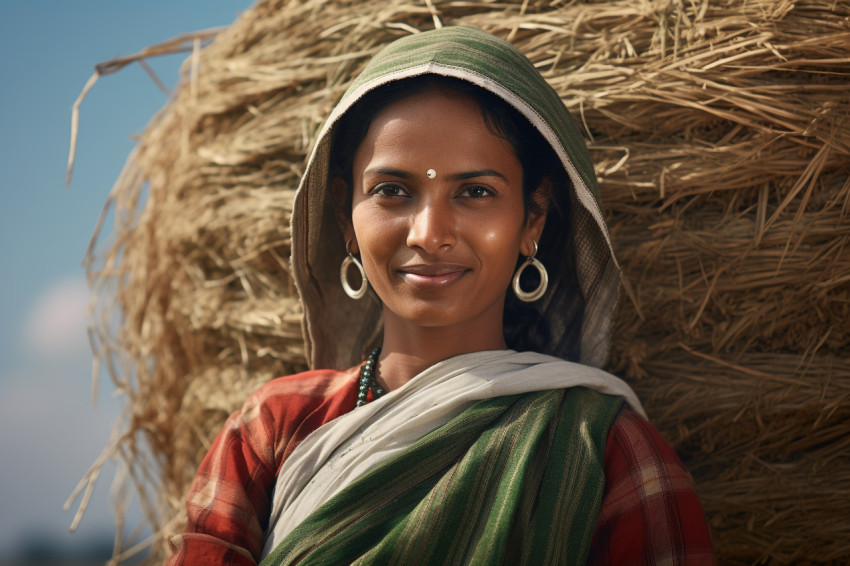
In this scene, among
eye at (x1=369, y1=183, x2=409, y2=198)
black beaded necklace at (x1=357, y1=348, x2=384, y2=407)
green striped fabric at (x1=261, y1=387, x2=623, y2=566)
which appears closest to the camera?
green striped fabric at (x1=261, y1=387, x2=623, y2=566)

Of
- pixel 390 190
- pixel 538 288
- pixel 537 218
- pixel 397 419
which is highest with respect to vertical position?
pixel 390 190

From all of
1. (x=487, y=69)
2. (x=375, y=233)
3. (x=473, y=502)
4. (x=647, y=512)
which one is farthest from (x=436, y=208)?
(x=647, y=512)

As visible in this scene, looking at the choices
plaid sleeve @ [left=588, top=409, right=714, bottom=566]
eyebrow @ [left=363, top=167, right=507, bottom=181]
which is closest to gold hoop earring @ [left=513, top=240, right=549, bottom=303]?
eyebrow @ [left=363, top=167, right=507, bottom=181]

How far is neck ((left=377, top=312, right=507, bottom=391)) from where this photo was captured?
181 centimetres

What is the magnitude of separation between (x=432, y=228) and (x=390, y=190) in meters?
0.15

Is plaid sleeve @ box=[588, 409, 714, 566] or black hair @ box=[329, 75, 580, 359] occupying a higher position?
black hair @ box=[329, 75, 580, 359]

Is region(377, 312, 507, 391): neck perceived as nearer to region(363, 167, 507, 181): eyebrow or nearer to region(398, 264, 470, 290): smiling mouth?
region(398, 264, 470, 290): smiling mouth

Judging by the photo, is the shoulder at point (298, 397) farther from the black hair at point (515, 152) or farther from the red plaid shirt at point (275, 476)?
the black hair at point (515, 152)

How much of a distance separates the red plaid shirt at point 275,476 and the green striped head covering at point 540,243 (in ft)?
0.80

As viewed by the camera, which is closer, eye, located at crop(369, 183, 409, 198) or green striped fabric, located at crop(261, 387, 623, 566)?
green striped fabric, located at crop(261, 387, 623, 566)

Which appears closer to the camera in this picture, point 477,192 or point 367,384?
point 477,192

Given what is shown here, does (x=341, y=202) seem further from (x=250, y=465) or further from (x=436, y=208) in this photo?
(x=250, y=465)

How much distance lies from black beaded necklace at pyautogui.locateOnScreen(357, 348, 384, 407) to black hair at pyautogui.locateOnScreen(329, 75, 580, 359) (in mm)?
355

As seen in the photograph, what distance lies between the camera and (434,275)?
167 centimetres
